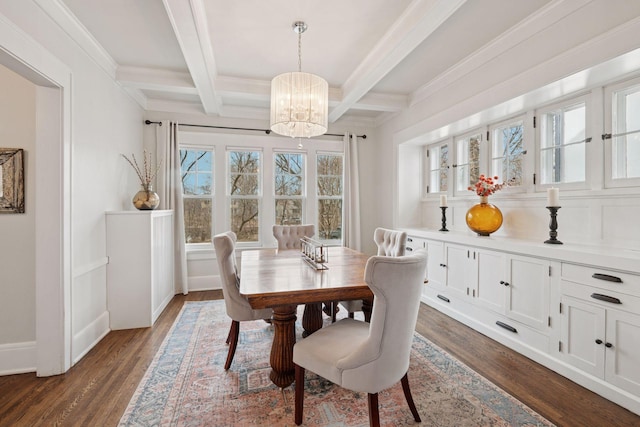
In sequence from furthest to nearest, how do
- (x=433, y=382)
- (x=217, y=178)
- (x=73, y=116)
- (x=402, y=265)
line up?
(x=217, y=178) < (x=73, y=116) < (x=433, y=382) < (x=402, y=265)

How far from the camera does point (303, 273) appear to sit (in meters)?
2.07

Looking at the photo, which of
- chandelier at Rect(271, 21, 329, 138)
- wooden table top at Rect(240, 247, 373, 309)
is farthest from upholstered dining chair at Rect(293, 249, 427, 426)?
chandelier at Rect(271, 21, 329, 138)

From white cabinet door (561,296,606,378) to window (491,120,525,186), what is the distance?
1.36m

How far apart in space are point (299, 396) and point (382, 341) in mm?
653

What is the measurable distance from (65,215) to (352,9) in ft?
8.80

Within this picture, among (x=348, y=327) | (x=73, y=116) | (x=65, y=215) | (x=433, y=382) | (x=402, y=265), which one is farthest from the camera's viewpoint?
(x=73, y=116)

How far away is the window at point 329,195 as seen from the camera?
489 cm

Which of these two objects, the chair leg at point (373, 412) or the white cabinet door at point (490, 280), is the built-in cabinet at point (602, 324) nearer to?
the white cabinet door at point (490, 280)

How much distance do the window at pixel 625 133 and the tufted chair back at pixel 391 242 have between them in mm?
1650

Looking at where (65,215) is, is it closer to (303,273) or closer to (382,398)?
(303,273)

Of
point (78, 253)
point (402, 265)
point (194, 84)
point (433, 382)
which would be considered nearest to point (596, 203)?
point (433, 382)

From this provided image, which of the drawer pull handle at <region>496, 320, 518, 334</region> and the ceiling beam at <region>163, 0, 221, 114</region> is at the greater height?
the ceiling beam at <region>163, 0, 221, 114</region>

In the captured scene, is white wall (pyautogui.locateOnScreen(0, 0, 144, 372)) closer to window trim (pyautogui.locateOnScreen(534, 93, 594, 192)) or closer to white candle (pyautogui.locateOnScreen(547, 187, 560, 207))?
white candle (pyautogui.locateOnScreen(547, 187, 560, 207))

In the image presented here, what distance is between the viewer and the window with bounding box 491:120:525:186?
3.00m
